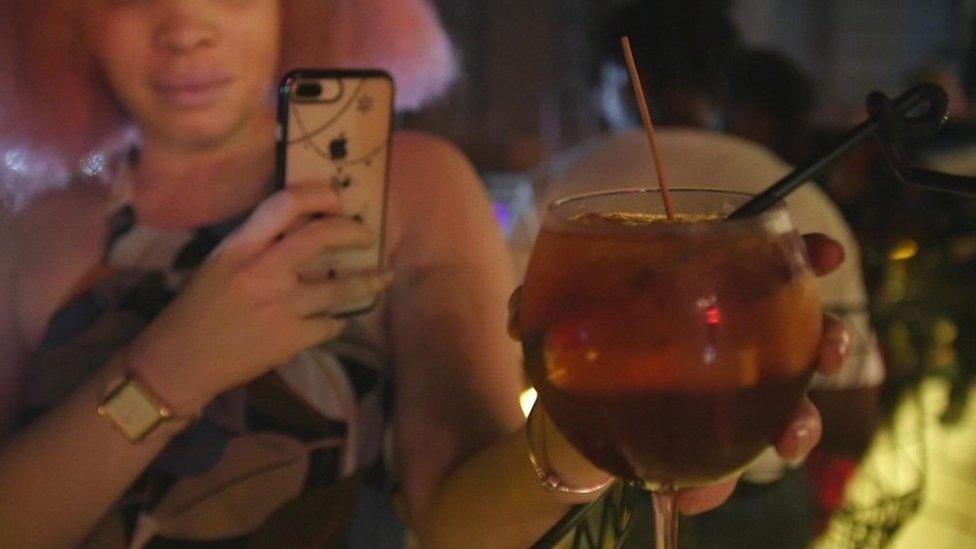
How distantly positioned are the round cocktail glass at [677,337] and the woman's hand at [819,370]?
0.02 metres

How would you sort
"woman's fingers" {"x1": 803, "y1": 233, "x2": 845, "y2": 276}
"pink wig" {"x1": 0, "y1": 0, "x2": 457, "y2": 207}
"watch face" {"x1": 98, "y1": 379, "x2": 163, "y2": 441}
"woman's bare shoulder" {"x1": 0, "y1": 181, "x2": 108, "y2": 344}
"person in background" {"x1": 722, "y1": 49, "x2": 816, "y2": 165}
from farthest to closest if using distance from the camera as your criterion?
"person in background" {"x1": 722, "y1": 49, "x2": 816, "y2": 165} < "pink wig" {"x1": 0, "y1": 0, "x2": 457, "y2": 207} < "woman's bare shoulder" {"x1": 0, "y1": 181, "x2": 108, "y2": 344} < "watch face" {"x1": 98, "y1": 379, "x2": 163, "y2": 441} < "woman's fingers" {"x1": 803, "y1": 233, "x2": 845, "y2": 276}

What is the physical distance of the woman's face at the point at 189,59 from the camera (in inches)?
36.1

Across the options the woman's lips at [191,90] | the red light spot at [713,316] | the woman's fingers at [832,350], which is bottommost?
the woman's fingers at [832,350]

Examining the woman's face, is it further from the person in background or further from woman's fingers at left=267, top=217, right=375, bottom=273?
the person in background

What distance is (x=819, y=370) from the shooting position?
0.59 m

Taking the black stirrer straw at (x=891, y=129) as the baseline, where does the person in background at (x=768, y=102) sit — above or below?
below

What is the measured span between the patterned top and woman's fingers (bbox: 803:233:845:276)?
49 centimetres

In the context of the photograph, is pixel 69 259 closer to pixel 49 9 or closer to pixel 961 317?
pixel 49 9

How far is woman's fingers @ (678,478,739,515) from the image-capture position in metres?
0.69

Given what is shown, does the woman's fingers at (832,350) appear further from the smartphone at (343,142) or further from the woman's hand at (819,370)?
the smartphone at (343,142)

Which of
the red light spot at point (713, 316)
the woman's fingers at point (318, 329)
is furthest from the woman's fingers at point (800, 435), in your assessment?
the woman's fingers at point (318, 329)

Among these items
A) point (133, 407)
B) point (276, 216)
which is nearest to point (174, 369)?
point (133, 407)

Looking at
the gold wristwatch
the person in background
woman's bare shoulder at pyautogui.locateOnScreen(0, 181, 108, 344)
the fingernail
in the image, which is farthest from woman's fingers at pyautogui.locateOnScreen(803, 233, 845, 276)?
the person in background

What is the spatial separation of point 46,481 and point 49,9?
0.56 metres
